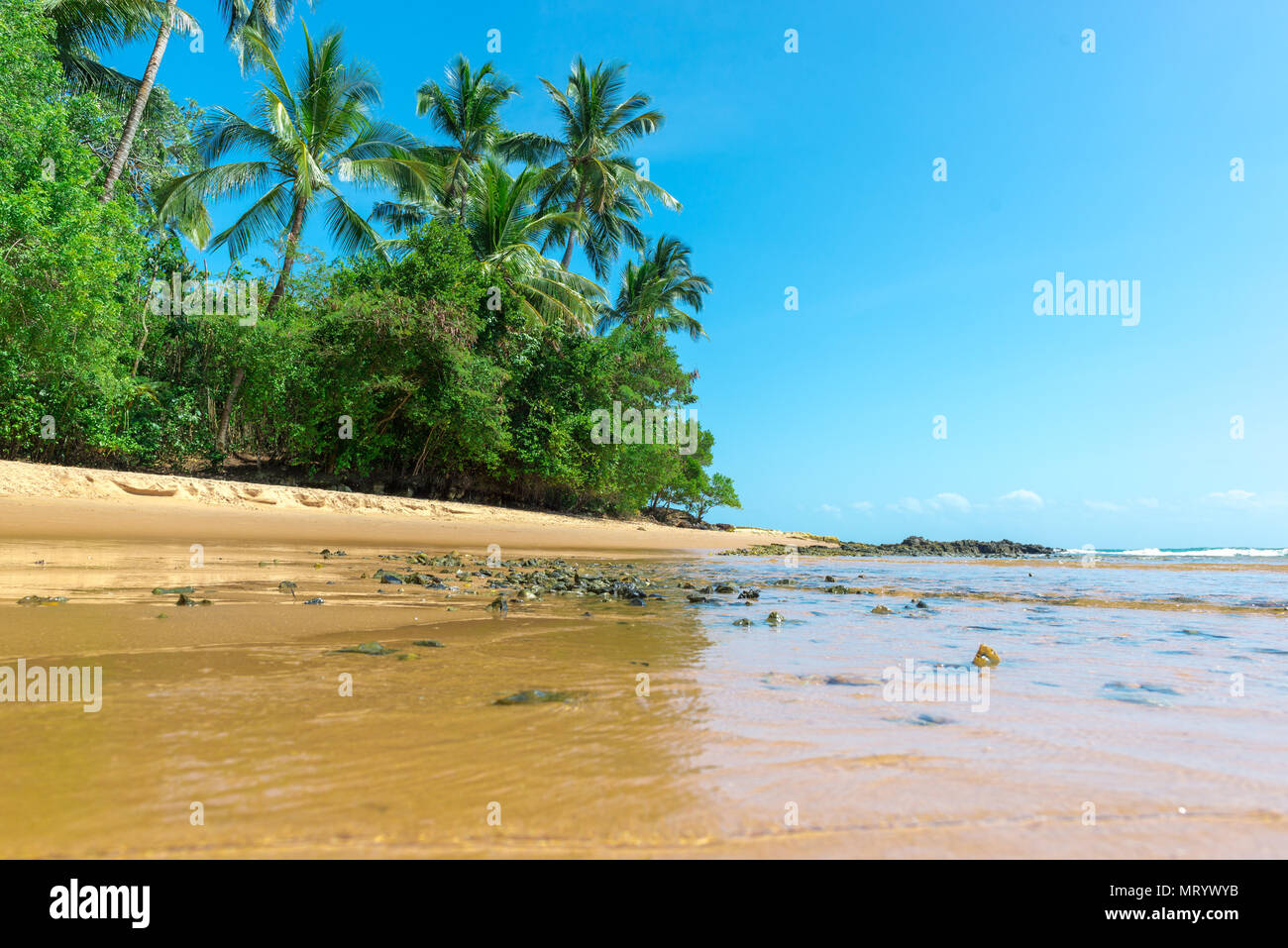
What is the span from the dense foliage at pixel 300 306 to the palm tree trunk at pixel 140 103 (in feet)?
0.28

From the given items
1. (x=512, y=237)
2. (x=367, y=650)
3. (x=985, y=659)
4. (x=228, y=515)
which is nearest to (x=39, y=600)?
(x=367, y=650)

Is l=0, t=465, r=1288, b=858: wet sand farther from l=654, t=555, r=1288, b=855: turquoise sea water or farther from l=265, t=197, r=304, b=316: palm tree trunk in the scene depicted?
l=265, t=197, r=304, b=316: palm tree trunk

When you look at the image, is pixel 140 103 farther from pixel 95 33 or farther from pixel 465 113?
pixel 465 113

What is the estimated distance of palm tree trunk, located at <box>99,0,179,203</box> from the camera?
624 inches

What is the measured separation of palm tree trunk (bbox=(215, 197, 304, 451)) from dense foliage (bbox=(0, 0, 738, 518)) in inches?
3.1

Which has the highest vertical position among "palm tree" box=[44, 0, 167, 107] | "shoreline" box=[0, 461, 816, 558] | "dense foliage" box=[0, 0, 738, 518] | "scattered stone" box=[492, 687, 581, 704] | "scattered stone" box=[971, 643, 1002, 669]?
"palm tree" box=[44, 0, 167, 107]

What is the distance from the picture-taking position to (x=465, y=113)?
24922 mm

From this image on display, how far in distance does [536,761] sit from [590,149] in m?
28.2

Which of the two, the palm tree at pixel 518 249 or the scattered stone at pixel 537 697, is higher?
the palm tree at pixel 518 249

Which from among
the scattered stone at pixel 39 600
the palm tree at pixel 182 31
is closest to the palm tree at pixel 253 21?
the palm tree at pixel 182 31

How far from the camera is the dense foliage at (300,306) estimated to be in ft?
41.8

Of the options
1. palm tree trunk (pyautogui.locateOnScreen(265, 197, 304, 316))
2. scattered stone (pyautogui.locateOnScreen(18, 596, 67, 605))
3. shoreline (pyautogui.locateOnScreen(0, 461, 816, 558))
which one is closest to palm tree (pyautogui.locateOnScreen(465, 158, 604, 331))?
palm tree trunk (pyautogui.locateOnScreen(265, 197, 304, 316))

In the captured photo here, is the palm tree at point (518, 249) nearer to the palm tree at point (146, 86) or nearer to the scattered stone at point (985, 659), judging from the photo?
the palm tree at point (146, 86)
